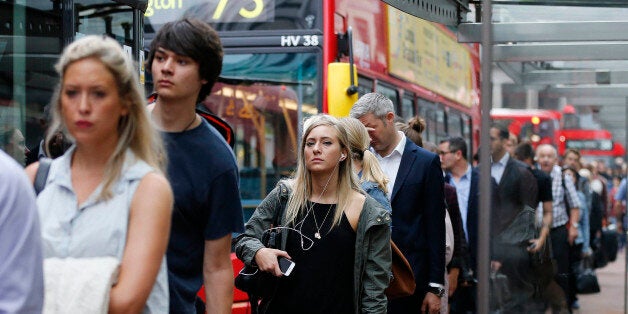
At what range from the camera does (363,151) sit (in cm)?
560

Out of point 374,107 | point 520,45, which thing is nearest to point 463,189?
point 520,45

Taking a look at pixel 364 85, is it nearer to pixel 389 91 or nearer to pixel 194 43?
pixel 389 91

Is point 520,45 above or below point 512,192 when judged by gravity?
above

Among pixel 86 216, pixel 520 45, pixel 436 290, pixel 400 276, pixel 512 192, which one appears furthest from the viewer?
pixel 512 192

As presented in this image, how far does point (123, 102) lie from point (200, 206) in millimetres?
850

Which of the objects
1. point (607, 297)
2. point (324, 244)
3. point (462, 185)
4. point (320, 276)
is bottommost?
point (607, 297)

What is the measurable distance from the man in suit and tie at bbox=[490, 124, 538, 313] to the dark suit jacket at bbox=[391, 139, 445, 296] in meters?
3.64

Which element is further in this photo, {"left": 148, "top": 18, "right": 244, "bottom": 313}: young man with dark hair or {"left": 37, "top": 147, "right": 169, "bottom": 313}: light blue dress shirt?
{"left": 148, "top": 18, "right": 244, "bottom": 313}: young man with dark hair

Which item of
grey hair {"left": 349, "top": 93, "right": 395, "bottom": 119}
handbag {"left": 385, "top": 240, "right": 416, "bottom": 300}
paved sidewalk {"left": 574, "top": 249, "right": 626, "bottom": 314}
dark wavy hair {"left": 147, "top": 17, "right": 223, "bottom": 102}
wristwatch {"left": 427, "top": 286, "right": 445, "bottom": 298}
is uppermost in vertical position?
dark wavy hair {"left": 147, "top": 17, "right": 223, "bottom": 102}

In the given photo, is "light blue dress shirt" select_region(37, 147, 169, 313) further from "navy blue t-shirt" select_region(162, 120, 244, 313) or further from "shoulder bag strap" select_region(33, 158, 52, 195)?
"navy blue t-shirt" select_region(162, 120, 244, 313)

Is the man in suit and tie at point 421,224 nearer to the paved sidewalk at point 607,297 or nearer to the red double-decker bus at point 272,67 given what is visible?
the red double-decker bus at point 272,67

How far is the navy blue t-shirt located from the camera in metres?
3.65

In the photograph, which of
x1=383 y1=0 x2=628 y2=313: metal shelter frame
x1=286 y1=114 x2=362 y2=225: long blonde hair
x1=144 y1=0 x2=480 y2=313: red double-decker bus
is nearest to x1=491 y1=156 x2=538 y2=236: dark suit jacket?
x1=383 y1=0 x2=628 y2=313: metal shelter frame

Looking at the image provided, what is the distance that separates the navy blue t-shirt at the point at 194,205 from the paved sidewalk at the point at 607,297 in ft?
36.5
